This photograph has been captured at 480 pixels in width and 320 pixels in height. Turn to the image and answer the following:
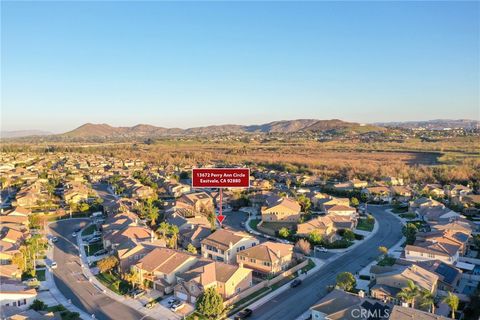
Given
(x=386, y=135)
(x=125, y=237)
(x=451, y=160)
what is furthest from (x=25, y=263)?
(x=386, y=135)

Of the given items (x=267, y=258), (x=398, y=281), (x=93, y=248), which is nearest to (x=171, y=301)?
(x=267, y=258)

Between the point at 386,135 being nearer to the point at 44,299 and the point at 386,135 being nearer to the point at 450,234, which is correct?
the point at 450,234

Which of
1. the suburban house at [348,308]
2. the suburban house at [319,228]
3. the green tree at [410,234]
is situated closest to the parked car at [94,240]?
the suburban house at [319,228]

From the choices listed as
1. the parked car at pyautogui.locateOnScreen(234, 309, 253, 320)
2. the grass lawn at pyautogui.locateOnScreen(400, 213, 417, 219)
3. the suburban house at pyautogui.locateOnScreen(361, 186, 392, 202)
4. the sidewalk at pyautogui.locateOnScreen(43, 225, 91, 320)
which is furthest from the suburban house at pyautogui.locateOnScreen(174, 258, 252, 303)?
the suburban house at pyautogui.locateOnScreen(361, 186, 392, 202)

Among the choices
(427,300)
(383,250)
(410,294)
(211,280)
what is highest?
(410,294)

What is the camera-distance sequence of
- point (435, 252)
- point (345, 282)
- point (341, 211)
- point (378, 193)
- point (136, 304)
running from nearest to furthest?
point (345, 282), point (136, 304), point (435, 252), point (341, 211), point (378, 193)

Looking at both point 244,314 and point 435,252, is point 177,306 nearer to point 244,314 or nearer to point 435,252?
point 244,314

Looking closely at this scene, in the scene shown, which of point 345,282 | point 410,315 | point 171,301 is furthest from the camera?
point 171,301
